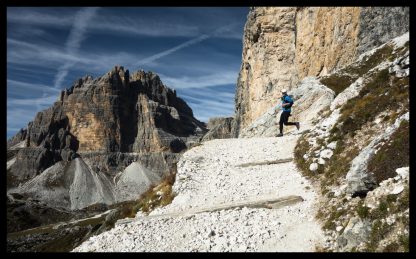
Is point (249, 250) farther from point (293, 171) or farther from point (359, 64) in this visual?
point (359, 64)

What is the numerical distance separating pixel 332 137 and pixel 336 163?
3.20 m

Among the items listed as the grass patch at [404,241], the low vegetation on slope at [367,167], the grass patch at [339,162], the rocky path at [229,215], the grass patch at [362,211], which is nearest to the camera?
the grass patch at [404,241]

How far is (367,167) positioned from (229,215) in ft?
18.8

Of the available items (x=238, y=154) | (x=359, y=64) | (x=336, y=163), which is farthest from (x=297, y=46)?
(x=336, y=163)

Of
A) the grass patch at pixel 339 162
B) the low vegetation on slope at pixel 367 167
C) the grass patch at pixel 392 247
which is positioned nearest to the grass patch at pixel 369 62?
the low vegetation on slope at pixel 367 167

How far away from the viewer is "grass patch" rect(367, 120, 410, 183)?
1291 centimetres

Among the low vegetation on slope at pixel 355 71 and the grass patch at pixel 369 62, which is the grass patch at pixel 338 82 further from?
the grass patch at pixel 369 62

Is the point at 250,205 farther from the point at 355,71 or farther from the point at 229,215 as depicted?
the point at 355,71

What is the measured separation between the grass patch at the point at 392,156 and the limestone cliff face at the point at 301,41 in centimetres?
3498

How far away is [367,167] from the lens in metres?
13.8

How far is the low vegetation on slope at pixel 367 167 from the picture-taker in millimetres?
11172

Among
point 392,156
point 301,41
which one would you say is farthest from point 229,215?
point 301,41

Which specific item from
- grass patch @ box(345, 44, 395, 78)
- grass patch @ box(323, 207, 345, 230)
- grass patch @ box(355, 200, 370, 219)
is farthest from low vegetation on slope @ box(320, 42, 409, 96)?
grass patch @ box(355, 200, 370, 219)
